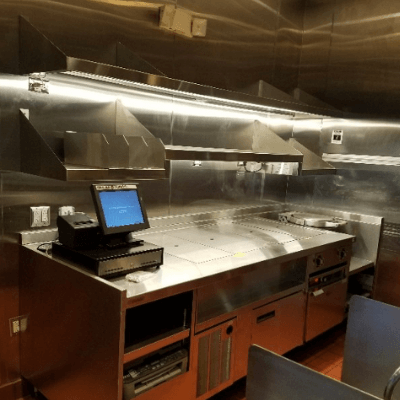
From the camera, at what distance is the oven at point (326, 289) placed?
9.84 feet

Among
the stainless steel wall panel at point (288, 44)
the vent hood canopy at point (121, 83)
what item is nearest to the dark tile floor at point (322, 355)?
the vent hood canopy at point (121, 83)

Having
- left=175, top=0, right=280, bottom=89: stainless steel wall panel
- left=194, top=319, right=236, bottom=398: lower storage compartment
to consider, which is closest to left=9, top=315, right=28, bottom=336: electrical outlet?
left=194, top=319, right=236, bottom=398: lower storage compartment

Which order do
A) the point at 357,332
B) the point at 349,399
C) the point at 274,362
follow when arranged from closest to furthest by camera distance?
the point at 349,399 < the point at 274,362 < the point at 357,332

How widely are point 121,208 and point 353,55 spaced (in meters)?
2.67

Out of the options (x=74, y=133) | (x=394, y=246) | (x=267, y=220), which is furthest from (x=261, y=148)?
(x=74, y=133)

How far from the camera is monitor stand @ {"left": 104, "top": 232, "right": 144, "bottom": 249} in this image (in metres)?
2.08

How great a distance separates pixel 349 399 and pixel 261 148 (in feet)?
8.80

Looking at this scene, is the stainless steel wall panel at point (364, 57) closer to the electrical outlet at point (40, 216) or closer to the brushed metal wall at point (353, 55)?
the brushed metal wall at point (353, 55)

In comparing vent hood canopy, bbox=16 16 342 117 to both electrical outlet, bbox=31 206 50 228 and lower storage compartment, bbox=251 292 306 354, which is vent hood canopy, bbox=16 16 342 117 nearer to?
electrical outlet, bbox=31 206 50 228

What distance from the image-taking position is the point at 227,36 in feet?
10.6

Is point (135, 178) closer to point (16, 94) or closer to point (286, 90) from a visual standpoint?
point (16, 94)

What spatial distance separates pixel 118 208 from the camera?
82.7 inches

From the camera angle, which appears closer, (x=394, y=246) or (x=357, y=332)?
(x=357, y=332)

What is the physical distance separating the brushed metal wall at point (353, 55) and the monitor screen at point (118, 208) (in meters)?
2.40
